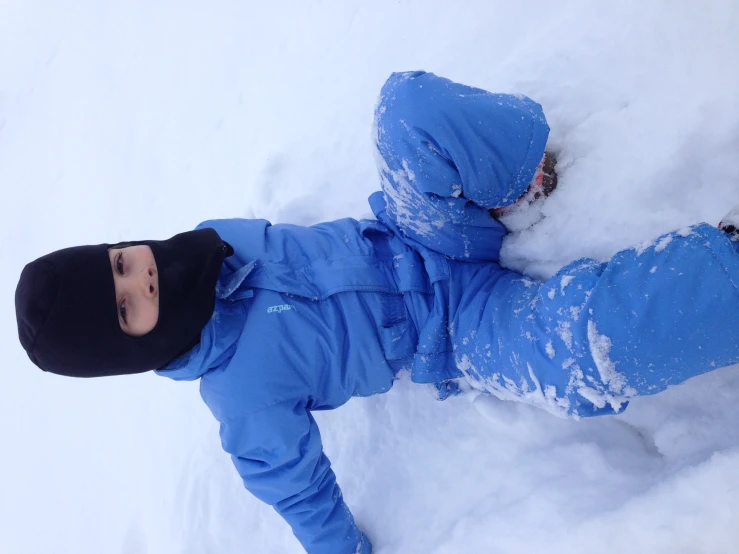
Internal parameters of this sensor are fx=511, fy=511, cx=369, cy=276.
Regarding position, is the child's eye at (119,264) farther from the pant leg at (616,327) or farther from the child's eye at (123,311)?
the pant leg at (616,327)

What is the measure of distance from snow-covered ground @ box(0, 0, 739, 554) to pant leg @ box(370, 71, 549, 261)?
181mm

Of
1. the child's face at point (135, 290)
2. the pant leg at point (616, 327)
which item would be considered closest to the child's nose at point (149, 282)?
the child's face at point (135, 290)

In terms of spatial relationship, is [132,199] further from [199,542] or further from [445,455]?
[445,455]

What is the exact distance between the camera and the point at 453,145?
1041mm

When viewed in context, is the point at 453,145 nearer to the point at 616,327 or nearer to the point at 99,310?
the point at 616,327

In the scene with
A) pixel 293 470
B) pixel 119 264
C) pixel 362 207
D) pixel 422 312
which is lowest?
pixel 293 470

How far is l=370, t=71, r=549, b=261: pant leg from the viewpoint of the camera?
A: 1.04m

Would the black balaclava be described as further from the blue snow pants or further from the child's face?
the blue snow pants

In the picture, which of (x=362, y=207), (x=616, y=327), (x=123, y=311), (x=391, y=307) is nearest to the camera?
(x=616, y=327)

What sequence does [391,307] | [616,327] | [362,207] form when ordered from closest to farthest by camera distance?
1. [616,327]
2. [391,307]
3. [362,207]

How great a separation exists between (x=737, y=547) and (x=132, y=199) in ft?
8.41

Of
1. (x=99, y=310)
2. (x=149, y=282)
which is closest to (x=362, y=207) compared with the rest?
(x=149, y=282)

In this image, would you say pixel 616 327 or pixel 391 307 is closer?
pixel 616 327

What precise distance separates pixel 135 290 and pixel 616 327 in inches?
35.6
